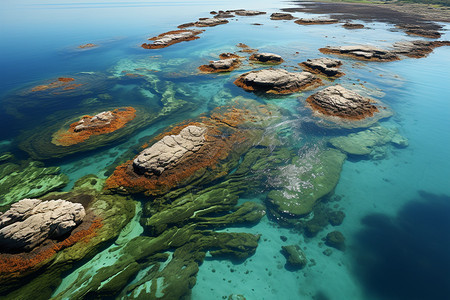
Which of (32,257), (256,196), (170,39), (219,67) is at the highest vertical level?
(170,39)

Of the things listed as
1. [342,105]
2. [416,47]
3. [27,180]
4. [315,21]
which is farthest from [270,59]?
[315,21]

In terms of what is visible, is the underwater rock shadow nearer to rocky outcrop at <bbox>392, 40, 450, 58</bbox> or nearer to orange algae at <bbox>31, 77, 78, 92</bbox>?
orange algae at <bbox>31, 77, 78, 92</bbox>

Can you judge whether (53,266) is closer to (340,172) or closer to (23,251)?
(23,251)

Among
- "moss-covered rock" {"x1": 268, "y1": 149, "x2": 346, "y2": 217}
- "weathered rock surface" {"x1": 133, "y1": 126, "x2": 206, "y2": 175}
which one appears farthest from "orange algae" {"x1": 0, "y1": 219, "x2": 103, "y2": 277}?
"moss-covered rock" {"x1": 268, "y1": 149, "x2": 346, "y2": 217}

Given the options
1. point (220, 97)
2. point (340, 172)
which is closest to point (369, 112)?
point (340, 172)

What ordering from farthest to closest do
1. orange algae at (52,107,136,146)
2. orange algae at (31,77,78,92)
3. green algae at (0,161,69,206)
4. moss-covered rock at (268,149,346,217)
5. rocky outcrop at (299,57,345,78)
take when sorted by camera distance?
rocky outcrop at (299,57,345,78), orange algae at (31,77,78,92), orange algae at (52,107,136,146), green algae at (0,161,69,206), moss-covered rock at (268,149,346,217)

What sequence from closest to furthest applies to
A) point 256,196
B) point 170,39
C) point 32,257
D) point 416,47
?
point 32,257, point 256,196, point 416,47, point 170,39

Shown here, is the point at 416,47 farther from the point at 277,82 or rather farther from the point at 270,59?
the point at 277,82
